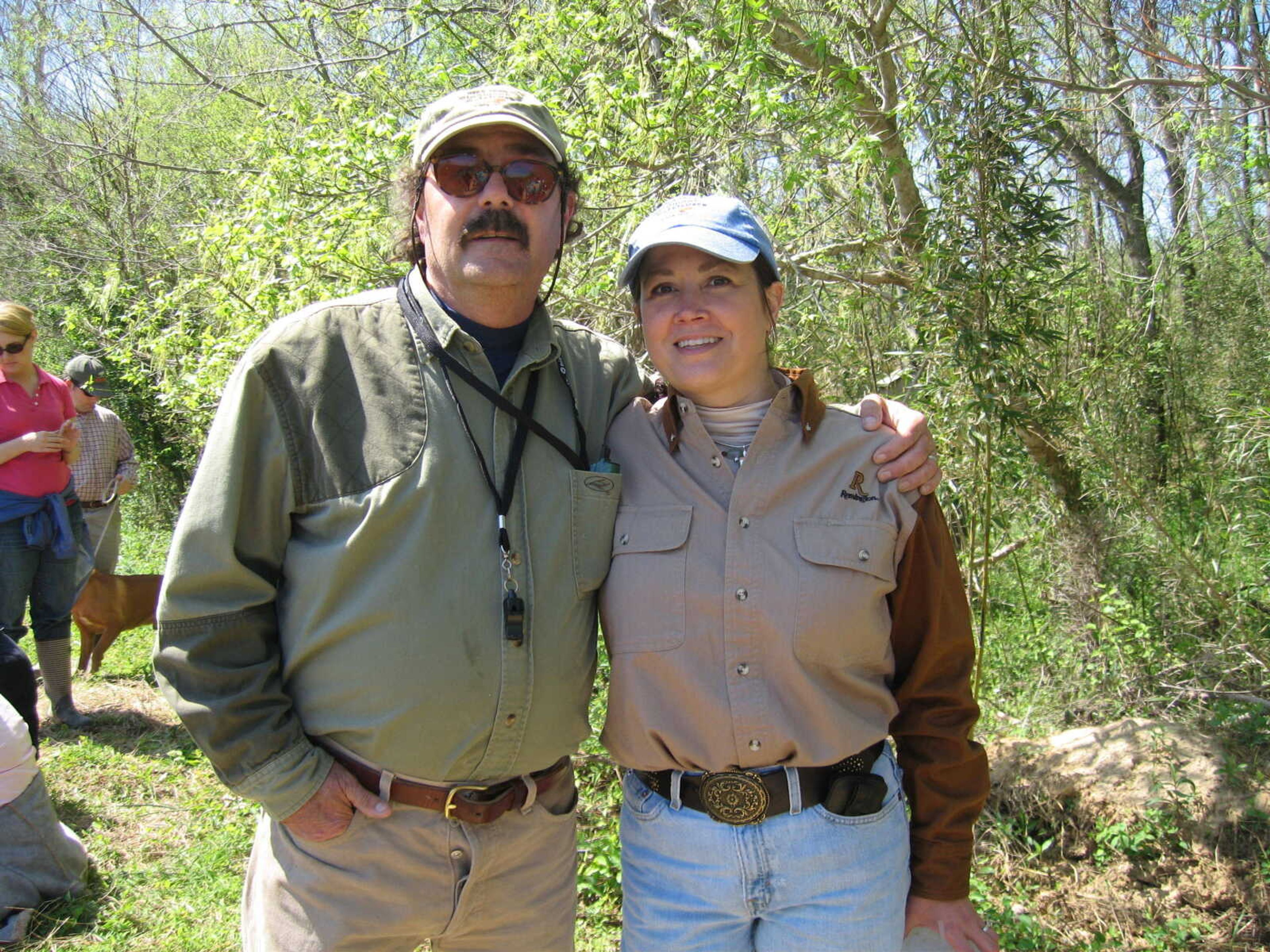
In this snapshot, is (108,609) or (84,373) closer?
(108,609)

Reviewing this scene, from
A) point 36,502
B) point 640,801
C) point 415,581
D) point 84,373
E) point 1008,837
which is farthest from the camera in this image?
point 84,373

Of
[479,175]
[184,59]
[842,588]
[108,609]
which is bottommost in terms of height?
[108,609]

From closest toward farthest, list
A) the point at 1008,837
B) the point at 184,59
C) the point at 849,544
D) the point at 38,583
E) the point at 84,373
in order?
the point at 849,544 → the point at 1008,837 → the point at 38,583 → the point at 84,373 → the point at 184,59

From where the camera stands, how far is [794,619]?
Answer: 200cm

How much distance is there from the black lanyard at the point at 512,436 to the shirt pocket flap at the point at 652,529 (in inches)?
6.2

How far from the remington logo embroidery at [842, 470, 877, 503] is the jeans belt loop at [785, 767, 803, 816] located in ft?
1.83

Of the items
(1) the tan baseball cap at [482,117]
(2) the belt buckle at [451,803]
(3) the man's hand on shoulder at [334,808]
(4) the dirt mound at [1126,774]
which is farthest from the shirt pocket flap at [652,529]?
(4) the dirt mound at [1126,774]

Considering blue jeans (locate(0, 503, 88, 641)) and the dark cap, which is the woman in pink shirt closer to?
blue jeans (locate(0, 503, 88, 641))

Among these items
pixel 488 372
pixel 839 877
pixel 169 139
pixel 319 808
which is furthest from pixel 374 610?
pixel 169 139

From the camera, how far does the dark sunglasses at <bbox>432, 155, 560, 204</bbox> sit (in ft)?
7.06

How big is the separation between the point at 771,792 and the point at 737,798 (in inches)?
2.7

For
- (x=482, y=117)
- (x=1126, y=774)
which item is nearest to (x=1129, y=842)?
(x=1126, y=774)

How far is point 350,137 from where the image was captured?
4453 millimetres

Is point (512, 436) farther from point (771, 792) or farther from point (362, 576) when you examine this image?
point (771, 792)
